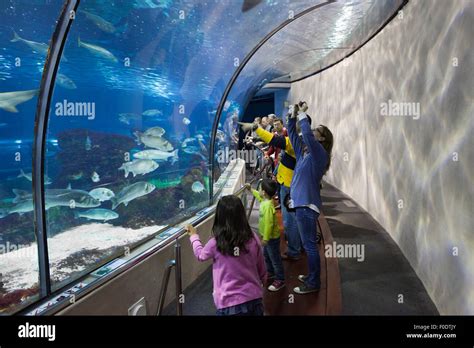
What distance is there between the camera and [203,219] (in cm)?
400

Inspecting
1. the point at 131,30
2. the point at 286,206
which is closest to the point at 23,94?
the point at 286,206

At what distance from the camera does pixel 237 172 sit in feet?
26.0

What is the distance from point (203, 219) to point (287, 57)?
27.6 feet

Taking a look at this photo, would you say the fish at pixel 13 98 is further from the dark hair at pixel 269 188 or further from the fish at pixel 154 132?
the dark hair at pixel 269 188

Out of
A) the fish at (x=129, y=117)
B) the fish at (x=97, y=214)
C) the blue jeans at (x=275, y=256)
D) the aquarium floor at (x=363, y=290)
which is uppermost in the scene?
the fish at (x=129, y=117)

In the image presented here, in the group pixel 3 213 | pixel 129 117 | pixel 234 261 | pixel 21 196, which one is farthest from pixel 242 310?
pixel 129 117

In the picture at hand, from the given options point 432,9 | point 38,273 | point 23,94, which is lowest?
point 38,273

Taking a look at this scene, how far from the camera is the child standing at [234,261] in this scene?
187 cm

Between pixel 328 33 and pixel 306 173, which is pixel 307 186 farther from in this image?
pixel 328 33

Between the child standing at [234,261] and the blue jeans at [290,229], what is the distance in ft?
6.52

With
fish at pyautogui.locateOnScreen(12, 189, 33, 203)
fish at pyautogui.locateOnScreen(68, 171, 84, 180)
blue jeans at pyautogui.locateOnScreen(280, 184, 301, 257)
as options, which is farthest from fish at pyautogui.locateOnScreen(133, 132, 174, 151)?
blue jeans at pyautogui.locateOnScreen(280, 184, 301, 257)

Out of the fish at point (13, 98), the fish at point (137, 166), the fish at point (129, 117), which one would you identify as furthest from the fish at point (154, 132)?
the fish at point (13, 98)

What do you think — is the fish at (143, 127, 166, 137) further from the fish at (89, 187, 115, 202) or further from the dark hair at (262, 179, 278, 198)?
the dark hair at (262, 179, 278, 198)
